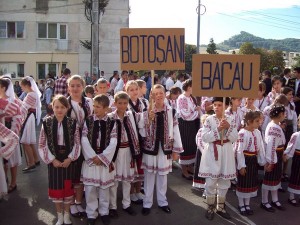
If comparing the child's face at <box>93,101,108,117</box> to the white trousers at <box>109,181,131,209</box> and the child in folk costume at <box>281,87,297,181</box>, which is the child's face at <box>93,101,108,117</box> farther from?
the child in folk costume at <box>281,87,297,181</box>

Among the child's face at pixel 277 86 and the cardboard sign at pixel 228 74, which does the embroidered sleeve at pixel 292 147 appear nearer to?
the cardboard sign at pixel 228 74

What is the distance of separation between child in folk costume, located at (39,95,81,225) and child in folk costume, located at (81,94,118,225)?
6.7 inches

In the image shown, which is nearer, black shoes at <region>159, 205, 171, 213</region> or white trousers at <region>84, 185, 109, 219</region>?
white trousers at <region>84, 185, 109, 219</region>

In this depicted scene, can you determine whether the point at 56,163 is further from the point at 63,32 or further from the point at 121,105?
the point at 63,32

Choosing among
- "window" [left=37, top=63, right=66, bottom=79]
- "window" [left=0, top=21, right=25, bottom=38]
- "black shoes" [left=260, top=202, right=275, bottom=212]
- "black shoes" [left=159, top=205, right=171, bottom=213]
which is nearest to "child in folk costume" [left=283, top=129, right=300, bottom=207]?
"black shoes" [left=260, top=202, right=275, bottom=212]

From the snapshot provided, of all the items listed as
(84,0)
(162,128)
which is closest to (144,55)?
(162,128)

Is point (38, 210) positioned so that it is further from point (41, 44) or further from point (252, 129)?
point (41, 44)

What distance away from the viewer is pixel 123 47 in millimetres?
5598

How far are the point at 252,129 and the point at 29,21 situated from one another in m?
29.7

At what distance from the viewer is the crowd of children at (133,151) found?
15.9 ft

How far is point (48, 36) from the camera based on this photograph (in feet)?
105

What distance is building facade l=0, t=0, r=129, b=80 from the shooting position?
31.4m

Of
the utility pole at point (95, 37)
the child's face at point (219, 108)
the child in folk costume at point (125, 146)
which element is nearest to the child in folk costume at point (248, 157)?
the child's face at point (219, 108)

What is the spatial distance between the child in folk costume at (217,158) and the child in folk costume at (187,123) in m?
1.74
